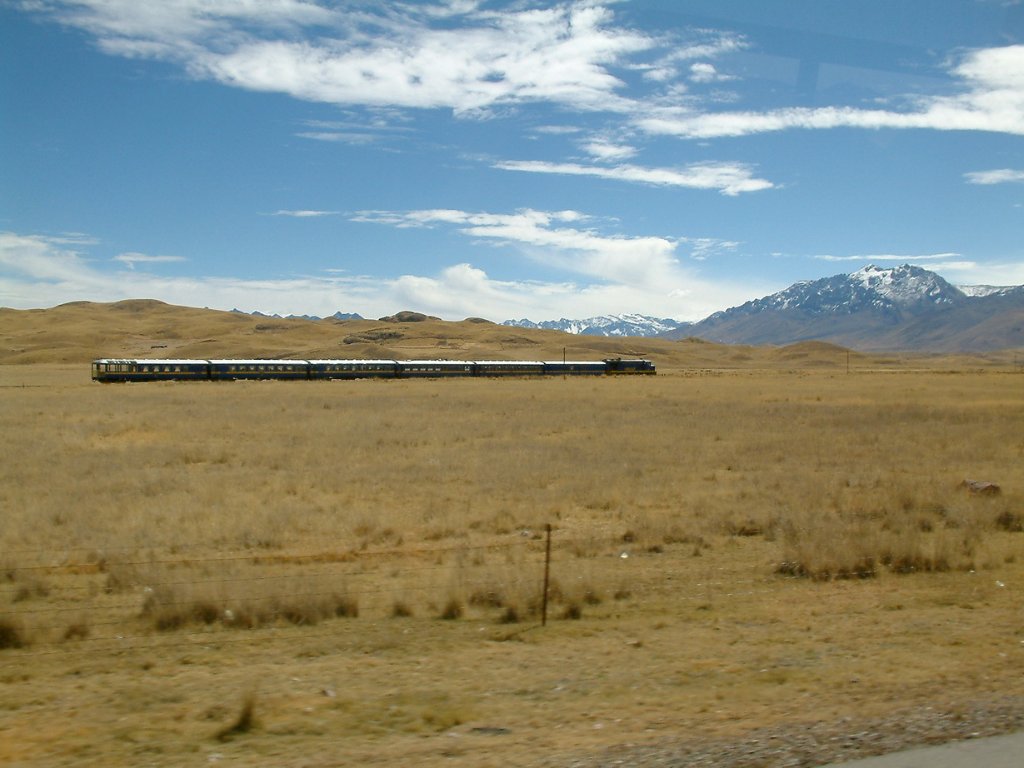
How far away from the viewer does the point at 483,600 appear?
38.2 ft

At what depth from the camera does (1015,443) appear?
31766mm

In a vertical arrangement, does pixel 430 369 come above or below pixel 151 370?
above

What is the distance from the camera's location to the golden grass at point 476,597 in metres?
7.47

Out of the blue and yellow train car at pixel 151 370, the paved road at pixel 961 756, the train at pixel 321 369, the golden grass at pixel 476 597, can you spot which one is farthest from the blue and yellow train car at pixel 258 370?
the paved road at pixel 961 756

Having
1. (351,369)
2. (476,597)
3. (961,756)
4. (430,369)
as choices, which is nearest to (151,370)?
(351,369)

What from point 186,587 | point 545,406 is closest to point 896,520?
point 186,587

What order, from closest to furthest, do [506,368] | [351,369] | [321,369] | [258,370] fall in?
[258,370] → [321,369] → [351,369] → [506,368]

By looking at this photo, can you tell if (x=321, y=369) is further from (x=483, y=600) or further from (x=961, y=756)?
(x=961, y=756)

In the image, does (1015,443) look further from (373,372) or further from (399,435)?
(373,372)

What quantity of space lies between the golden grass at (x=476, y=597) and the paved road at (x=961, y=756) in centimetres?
99

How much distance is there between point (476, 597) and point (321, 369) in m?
78.1

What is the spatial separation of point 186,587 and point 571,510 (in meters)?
9.71

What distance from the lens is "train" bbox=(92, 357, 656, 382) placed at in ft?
259

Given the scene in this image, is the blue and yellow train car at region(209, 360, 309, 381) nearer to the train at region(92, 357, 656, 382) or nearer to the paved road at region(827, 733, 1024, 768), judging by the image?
the train at region(92, 357, 656, 382)
